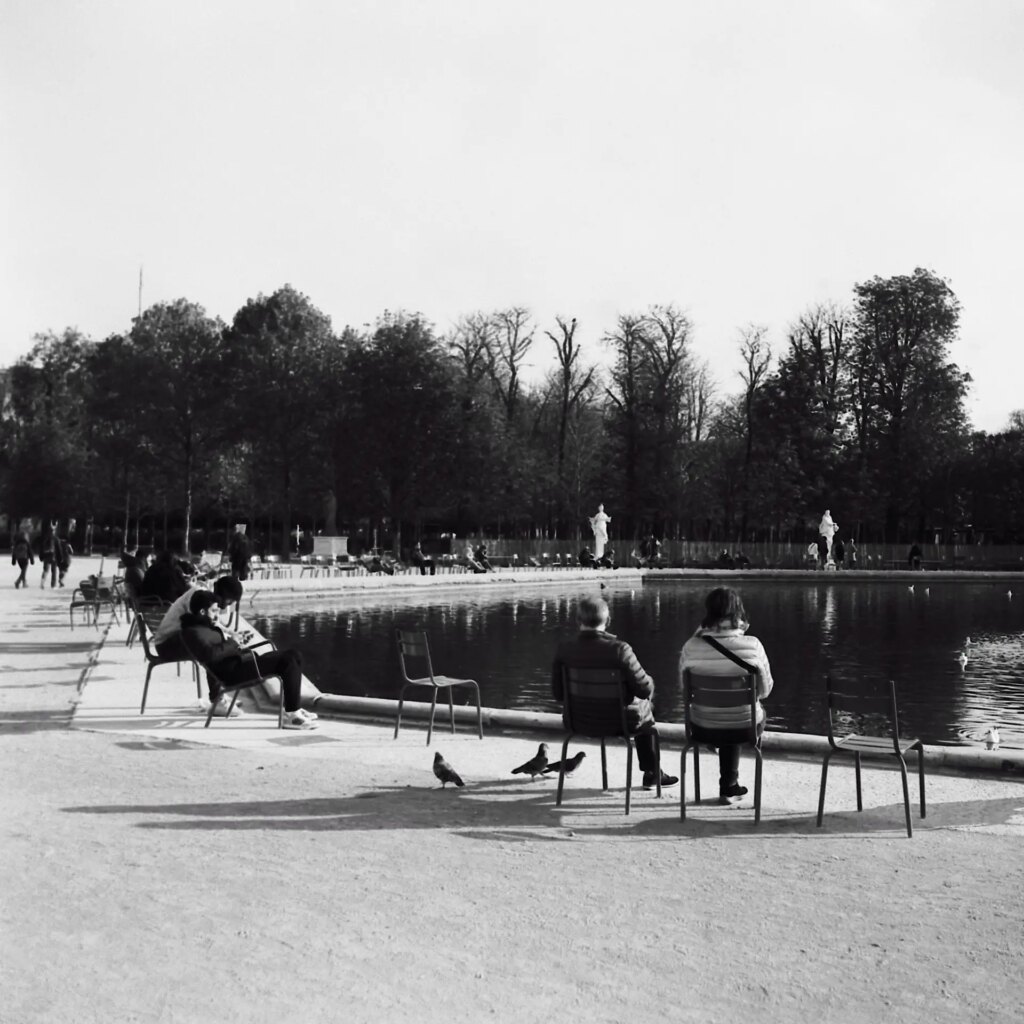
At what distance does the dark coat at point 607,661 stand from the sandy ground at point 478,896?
61cm

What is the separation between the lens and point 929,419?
55.8 meters

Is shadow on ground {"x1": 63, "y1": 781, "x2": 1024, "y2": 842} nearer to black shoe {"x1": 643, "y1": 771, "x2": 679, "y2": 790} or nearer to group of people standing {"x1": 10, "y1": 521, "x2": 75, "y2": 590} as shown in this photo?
black shoe {"x1": 643, "y1": 771, "x2": 679, "y2": 790}

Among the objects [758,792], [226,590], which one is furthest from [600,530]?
[758,792]

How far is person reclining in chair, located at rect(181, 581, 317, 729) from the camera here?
375 inches

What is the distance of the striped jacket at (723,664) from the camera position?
6840 millimetres

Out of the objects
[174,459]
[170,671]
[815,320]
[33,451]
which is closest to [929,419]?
[815,320]

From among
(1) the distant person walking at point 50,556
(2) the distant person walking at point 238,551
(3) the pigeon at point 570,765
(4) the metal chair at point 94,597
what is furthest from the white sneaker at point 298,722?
(1) the distant person walking at point 50,556

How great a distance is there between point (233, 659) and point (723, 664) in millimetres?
4246

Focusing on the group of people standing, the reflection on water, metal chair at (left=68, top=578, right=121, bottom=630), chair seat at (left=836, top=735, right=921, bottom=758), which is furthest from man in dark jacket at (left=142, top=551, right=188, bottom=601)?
the group of people standing

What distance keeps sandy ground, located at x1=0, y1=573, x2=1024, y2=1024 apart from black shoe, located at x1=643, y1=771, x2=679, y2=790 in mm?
162

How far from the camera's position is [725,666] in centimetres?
695

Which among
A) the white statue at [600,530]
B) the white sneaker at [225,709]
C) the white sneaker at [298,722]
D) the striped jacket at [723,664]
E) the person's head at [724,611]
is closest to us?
the striped jacket at [723,664]

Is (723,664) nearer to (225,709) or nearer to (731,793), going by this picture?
(731,793)

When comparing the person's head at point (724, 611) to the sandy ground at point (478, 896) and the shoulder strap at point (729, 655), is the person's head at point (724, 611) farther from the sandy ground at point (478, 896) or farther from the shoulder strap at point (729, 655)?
the sandy ground at point (478, 896)
